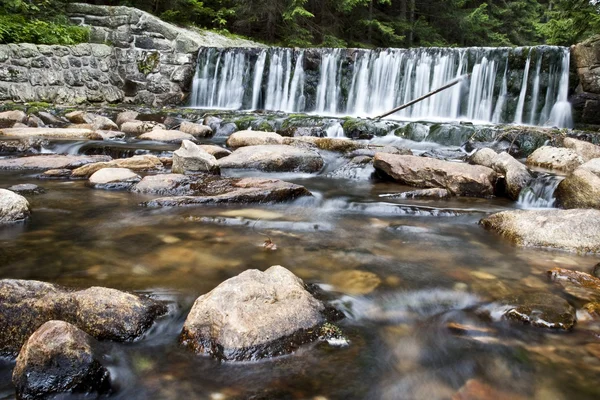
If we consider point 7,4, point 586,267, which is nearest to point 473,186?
point 586,267

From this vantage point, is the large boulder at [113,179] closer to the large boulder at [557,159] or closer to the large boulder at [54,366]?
the large boulder at [54,366]

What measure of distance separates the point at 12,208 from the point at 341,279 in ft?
9.35

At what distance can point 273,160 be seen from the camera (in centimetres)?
662

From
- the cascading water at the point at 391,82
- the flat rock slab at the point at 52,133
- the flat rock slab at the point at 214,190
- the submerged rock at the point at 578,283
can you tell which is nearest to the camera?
the submerged rock at the point at 578,283

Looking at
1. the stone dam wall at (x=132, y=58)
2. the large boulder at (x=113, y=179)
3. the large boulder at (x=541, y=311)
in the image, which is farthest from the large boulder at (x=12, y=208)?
the stone dam wall at (x=132, y=58)

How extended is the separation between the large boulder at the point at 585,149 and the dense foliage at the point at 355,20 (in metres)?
3.08

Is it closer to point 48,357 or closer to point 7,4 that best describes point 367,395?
point 48,357

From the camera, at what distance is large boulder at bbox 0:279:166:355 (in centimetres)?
197

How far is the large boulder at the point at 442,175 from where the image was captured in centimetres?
545

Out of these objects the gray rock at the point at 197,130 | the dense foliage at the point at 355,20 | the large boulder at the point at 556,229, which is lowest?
the large boulder at the point at 556,229

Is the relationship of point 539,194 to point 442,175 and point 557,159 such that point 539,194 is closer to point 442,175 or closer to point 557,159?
point 442,175

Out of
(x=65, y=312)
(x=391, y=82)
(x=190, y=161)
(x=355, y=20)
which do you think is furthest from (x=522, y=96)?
(x=355, y=20)

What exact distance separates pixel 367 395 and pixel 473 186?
4170 mm

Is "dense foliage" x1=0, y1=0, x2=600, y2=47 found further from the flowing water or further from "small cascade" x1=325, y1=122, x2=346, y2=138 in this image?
the flowing water
